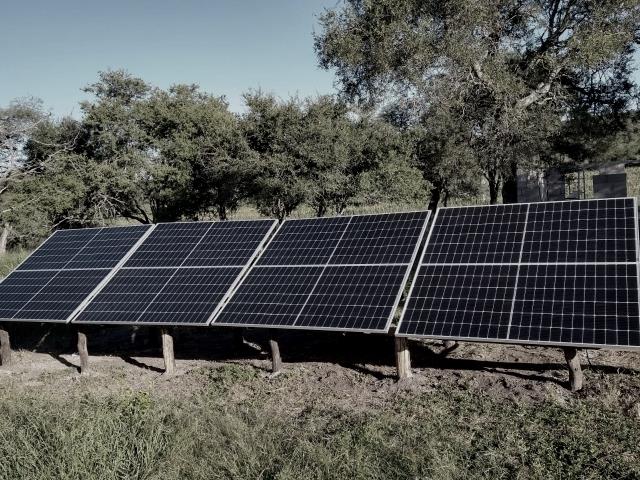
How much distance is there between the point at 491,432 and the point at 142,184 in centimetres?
2592

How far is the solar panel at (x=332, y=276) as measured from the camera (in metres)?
11.2

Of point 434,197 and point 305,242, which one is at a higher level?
point 305,242

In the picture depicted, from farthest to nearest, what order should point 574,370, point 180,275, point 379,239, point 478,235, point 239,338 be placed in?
point 239,338 → point 180,275 → point 379,239 → point 478,235 → point 574,370

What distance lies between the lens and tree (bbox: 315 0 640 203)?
21594 mm

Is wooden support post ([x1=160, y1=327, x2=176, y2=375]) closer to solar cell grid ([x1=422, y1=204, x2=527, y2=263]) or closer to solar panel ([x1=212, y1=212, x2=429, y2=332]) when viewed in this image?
solar panel ([x1=212, y1=212, x2=429, y2=332])

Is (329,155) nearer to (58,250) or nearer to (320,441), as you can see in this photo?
(58,250)

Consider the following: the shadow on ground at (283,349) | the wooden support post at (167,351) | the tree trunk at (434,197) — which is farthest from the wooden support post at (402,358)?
the tree trunk at (434,197)

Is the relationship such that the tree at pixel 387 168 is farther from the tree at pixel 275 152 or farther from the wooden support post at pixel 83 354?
the wooden support post at pixel 83 354

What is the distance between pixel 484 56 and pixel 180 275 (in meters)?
15.8

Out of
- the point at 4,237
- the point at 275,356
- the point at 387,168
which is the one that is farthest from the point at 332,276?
the point at 4,237

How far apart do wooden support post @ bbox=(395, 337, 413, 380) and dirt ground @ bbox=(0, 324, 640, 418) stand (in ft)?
0.69

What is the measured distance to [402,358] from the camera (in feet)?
36.6

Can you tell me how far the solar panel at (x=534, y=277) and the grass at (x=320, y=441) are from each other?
1.31 metres

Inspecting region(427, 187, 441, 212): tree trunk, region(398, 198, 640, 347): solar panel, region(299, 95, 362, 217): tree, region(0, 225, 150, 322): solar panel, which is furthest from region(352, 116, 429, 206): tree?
region(398, 198, 640, 347): solar panel
